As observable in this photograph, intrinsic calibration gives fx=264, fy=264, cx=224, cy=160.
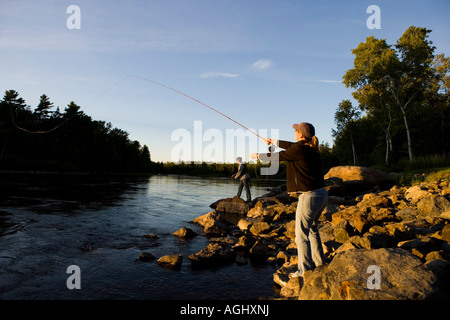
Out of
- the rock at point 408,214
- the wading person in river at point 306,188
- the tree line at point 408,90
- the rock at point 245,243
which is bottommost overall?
the rock at point 245,243

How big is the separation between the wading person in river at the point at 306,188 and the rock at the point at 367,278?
29 centimetres

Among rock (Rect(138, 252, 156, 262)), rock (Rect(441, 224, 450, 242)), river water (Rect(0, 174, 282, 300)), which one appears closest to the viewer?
river water (Rect(0, 174, 282, 300))

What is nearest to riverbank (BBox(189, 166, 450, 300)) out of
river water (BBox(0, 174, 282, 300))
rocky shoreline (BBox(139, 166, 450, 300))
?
rocky shoreline (BBox(139, 166, 450, 300))

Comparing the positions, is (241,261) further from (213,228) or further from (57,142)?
(57,142)

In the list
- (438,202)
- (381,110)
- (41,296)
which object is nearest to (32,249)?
(41,296)

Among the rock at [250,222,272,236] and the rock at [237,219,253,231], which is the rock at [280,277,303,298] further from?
the rock at [237,219,253,231]

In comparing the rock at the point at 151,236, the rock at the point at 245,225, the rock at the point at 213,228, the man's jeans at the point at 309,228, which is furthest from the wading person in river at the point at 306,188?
the rock at the point at 151,236

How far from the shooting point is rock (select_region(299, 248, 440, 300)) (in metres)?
3.08

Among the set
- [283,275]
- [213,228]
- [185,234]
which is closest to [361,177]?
[213,228]

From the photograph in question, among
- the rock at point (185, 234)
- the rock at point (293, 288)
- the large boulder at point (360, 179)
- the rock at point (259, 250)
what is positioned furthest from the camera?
the large boulder at point (360, 179)

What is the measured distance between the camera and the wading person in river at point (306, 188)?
4.05 meters

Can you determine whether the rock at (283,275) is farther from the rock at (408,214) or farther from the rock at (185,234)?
the rock at (408,214)

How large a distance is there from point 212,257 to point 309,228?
2715 mm

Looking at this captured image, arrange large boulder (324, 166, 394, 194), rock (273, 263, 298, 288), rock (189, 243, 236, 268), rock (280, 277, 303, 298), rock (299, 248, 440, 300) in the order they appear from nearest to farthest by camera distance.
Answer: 1. rock (299, 248, 440, 300)
2. rock (280, 277, 303, 298)
3. rock (273, 263, 298, 288)
4. rock (189, 243, 236, 268)
5. large boulder (324, 166, 394, 194)
